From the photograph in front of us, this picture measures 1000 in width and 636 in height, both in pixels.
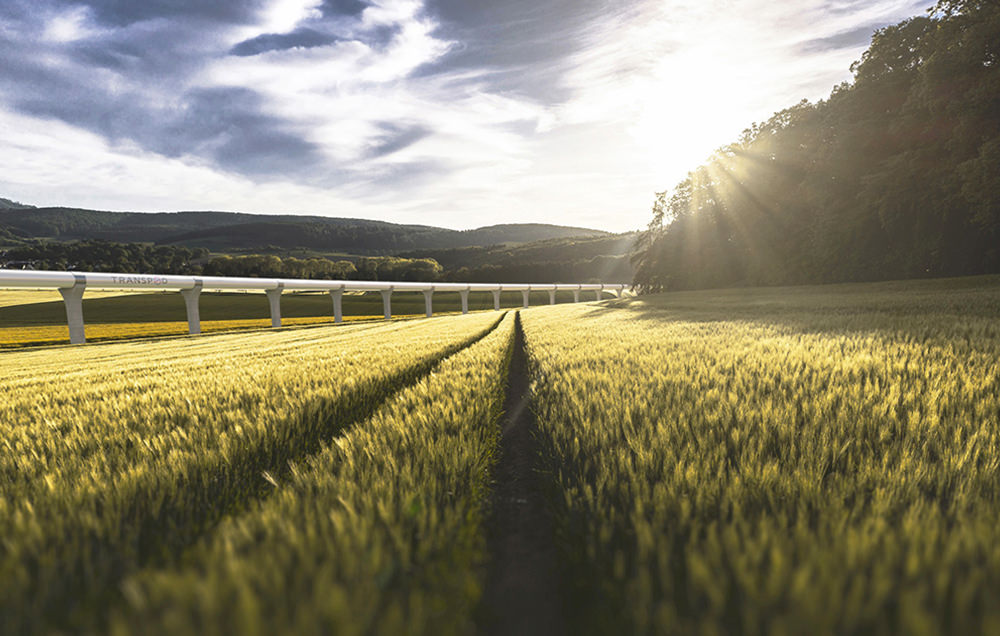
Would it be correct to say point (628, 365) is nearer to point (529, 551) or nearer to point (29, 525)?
point (529, 551)

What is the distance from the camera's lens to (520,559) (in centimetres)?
166

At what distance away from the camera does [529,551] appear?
1.71m

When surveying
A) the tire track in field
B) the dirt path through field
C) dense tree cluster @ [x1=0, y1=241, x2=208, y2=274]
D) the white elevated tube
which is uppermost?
dense tree cluster @ [x1=0, y1=241, x2=208, y2=274]

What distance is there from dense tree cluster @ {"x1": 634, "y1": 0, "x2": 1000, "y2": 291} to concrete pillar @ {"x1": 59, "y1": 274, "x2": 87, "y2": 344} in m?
48.4

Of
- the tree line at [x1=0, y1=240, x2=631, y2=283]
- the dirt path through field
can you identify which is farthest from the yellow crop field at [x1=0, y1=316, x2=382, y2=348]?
the tree line at [x1=0, y1=240, x2=631, y2=283]

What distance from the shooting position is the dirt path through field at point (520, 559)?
1281 millimetres

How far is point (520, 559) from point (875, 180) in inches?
1031

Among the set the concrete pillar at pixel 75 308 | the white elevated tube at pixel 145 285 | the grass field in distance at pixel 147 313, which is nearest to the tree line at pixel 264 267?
the grass field in distance at pixel 147 313

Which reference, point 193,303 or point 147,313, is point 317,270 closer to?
point 147,313

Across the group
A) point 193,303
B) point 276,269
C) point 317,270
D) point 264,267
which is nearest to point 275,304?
point 193,303

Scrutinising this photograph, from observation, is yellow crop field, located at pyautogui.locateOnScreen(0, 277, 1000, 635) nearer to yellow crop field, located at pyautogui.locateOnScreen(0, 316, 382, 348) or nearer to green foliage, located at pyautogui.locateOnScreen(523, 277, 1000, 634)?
green foliage, located at pyautogui.locateOnScreen(523, 277, 1000, 634)

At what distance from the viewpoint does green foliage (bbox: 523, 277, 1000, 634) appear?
2.68ft

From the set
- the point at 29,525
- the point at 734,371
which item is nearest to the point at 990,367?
the point at 734,371

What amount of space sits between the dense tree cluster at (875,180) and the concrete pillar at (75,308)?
48.4m
